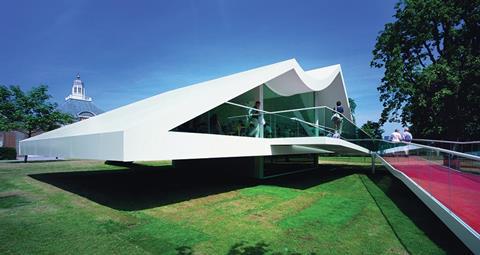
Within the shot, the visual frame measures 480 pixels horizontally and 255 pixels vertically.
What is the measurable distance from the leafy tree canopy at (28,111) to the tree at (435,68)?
29648 mm

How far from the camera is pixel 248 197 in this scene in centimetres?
890

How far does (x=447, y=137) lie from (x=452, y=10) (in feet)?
27.0

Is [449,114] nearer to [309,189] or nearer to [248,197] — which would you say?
[309,189]

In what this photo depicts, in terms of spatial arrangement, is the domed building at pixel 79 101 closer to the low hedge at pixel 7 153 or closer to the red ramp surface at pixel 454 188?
the low hedge at pixel 7 153

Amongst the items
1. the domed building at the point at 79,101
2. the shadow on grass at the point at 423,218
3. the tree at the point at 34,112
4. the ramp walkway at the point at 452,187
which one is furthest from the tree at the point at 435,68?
the domed building at the point at 79,101

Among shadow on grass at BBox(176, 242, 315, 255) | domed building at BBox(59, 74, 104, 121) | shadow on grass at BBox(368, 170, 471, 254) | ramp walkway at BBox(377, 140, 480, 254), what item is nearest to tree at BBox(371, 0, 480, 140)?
shadow on grass at BBox(368, 170, 471, 254)

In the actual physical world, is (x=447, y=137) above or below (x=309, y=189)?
above

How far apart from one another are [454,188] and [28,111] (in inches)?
1288

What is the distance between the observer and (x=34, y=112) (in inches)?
1045

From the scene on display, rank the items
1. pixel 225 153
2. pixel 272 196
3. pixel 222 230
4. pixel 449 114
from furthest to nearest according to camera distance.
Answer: pixel 449 114 < pixel 272 196 < pixel 225 153 < pixel 222 230

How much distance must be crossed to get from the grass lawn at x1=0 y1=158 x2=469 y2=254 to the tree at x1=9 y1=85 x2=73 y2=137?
17585mm

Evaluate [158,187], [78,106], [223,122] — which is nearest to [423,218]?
[223,122]

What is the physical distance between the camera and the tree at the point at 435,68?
16281 millimetres

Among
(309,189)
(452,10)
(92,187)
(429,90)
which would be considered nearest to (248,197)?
(309,189)
